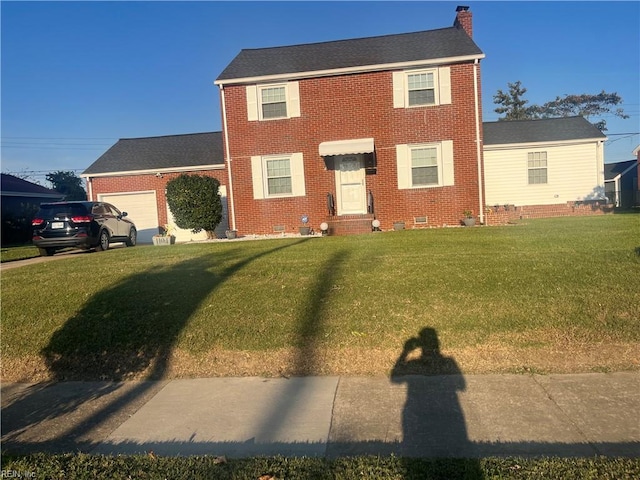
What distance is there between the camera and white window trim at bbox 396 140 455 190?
51.2 feet

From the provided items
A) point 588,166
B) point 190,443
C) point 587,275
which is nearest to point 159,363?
point 190,443

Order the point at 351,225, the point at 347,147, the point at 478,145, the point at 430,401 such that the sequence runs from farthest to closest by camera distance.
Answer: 1. the point at 478,145
2. the point at 347,147
3. the point at 351,225
4. the point at 430,401

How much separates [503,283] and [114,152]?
21245 millimetres

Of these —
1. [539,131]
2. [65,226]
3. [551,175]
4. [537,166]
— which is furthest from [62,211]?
[539,131]

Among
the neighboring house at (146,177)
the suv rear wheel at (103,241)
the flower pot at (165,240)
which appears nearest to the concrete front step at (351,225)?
the flower pot at (165,240)

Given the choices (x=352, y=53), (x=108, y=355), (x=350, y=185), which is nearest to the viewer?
(x=108, y=355)

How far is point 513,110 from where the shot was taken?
179ft

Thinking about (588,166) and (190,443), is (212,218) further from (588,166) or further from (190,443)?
(588,166)

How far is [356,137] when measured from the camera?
16.0 m

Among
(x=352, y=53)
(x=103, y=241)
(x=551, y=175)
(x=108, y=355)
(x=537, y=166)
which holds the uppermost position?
(x=352, y=53)

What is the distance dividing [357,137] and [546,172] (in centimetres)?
1022

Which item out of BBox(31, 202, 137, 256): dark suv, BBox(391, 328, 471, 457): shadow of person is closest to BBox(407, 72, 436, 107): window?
BBox(31, 202, 137, 256): dark suv

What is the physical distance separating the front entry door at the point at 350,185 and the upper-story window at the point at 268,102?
2458mm

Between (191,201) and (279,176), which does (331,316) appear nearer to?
(191,201)
